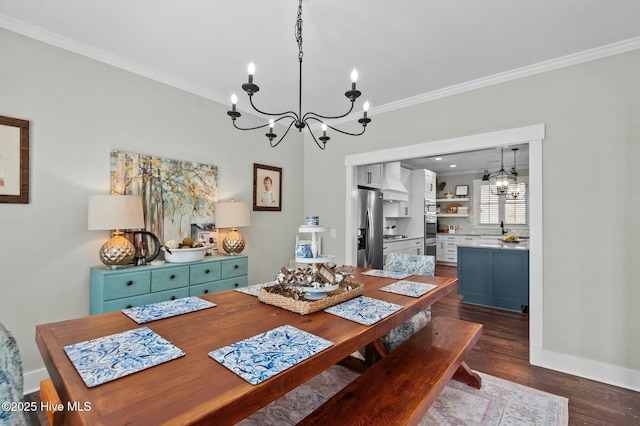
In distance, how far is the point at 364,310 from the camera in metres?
1.56

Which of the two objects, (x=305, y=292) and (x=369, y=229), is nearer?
(x=305, y=292)

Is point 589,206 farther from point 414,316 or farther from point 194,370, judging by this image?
point 194,370

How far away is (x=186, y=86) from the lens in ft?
10.3

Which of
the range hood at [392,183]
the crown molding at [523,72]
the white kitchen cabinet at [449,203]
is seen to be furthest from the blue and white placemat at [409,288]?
the white kitchen cabinet at [449,203]

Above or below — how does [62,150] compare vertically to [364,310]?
above

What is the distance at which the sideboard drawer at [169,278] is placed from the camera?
8.31ft

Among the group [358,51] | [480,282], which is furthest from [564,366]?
[358,51]

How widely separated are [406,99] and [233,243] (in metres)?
2.51

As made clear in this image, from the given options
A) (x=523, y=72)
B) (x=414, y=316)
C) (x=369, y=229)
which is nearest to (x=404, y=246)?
(x=369, y=229)

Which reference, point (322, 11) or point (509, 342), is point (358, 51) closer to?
point (322, 11)

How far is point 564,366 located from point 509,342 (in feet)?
1.90

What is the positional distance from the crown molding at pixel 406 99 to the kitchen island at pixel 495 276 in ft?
7.74

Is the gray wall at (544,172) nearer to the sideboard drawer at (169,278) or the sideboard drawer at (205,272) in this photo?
the sideboard drawer at (169,278)

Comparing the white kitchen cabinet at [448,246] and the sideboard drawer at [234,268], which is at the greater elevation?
the sideboard drawer at [234,268]
